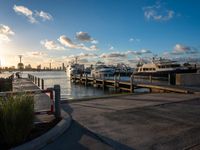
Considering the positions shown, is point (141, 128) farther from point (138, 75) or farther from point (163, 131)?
point (138, 75)

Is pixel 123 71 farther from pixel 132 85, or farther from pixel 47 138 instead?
pixel 47 138

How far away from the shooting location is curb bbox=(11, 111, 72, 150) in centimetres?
434

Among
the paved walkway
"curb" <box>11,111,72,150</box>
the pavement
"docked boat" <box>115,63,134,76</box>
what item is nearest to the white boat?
"docked boat" <box>115,63,134,76</box>

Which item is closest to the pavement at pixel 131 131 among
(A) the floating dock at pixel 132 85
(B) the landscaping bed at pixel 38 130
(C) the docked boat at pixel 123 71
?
(B) the landscaping bed at pixel 38 130

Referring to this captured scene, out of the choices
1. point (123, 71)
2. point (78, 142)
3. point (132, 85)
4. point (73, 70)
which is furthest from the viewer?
point (123, 71)

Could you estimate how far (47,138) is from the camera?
4.83m

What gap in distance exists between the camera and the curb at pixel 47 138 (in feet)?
14.2

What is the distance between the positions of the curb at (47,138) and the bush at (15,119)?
10.9 inches

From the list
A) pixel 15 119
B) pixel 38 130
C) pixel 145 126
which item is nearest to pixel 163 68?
pixel 145 126

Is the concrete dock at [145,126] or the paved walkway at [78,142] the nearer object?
the paved walkway at [78,142]

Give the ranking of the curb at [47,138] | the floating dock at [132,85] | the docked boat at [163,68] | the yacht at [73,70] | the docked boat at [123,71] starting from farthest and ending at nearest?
the docked boat at [123,71] < the yacht at [73,70] < the docked boat at [163,68] < the floating dock at [132,85] < the curb at [47,138]

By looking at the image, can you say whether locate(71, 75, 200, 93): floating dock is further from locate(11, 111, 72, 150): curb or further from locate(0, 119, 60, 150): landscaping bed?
locate(0, 119, 60, 150): landscaping bed

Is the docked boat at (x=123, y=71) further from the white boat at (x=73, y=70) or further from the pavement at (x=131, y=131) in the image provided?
the pavement at (x=131, y=131)

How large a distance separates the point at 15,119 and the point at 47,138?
907 mm
